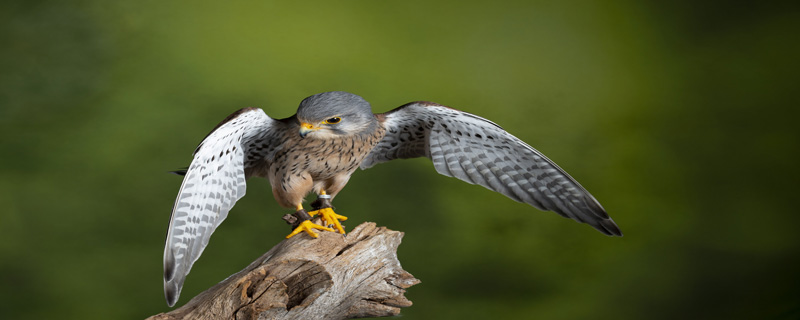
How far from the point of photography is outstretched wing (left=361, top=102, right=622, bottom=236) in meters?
2.40

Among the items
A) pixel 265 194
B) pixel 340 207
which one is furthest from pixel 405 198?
pixel 265 194

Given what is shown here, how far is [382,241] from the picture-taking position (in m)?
2.32

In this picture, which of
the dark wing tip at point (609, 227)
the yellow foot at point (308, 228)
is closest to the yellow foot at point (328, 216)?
the yellow foot at point (308, 228)

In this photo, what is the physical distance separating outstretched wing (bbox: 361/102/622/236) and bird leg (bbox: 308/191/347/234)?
299mm

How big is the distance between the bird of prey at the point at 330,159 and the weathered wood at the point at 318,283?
11 cm

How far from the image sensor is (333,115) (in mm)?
2154

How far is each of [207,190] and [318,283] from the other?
42 cm

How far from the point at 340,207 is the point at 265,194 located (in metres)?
0.34

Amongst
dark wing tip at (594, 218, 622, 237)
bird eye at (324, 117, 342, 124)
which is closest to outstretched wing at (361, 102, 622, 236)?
dark wing tip at (594, 218, 622, 237)

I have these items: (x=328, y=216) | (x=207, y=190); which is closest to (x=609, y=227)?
(x=328, y=216)

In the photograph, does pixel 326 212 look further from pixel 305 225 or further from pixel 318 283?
pixel 318 283

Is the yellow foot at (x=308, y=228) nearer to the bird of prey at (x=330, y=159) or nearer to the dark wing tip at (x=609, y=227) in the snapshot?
the bird of prey at (x=330, y=159)

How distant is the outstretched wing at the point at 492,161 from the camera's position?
2398mm

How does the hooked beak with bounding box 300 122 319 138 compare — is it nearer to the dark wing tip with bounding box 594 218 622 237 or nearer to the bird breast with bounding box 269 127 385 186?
the bird breast with bounding box 269 127 385 186
